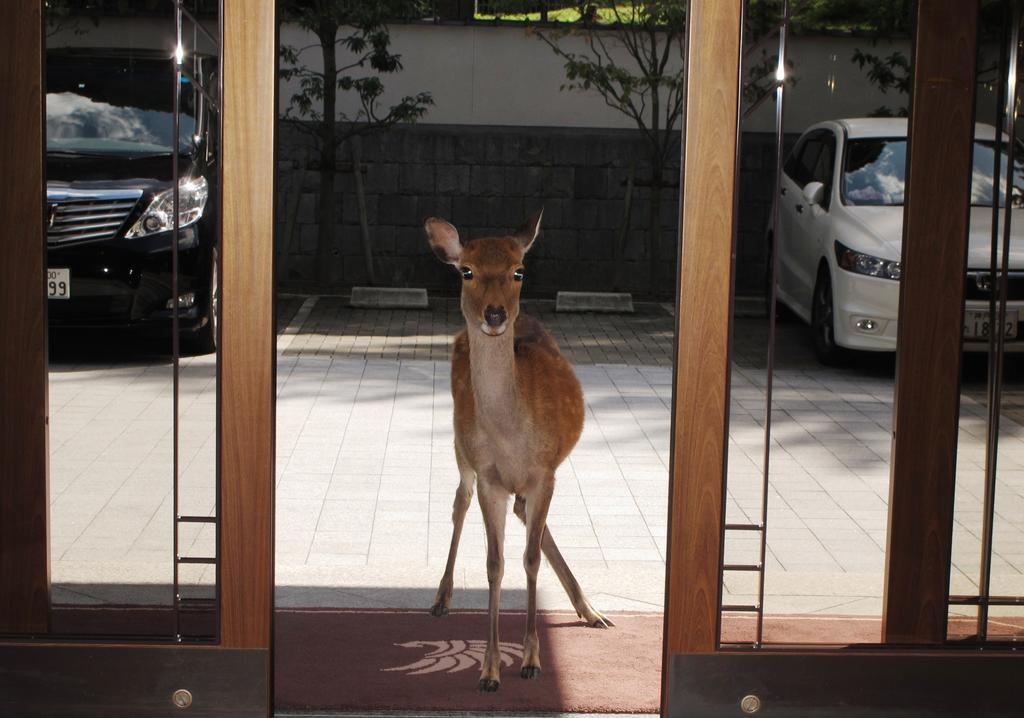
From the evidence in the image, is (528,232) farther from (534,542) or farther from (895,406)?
(895,406)

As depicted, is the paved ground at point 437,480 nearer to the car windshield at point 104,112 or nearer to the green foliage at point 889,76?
the car windshield at point 104,112

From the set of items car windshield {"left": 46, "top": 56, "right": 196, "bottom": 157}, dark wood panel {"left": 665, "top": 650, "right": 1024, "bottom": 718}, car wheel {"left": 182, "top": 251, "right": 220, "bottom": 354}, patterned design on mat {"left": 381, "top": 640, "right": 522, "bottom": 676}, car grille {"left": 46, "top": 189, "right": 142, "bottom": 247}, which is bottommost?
patterned design on mat {"left": 381, "top": 640, "right": 522, "bottom": 676}

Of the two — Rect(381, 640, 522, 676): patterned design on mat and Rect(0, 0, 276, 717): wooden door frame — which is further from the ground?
Rect(0, 0, 276, 717): wooden door frame

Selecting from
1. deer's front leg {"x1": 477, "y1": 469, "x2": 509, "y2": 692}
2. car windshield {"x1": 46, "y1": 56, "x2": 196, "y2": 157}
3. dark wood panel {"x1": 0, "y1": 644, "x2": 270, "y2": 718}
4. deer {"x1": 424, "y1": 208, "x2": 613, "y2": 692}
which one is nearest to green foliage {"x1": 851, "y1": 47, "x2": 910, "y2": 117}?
car windshield {"x1": 46, "y1": 56, "x2": 196, "y2": 157}

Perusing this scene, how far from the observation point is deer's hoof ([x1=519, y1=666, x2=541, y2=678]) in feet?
14.2

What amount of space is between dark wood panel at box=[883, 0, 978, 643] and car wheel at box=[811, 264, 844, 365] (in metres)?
6.33

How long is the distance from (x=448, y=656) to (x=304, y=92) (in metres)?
10.9

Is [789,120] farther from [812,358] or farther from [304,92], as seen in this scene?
[304,92]

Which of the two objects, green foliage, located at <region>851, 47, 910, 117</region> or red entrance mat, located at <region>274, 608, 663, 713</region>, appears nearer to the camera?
red entrance mat, located at <region>274, 608, 663, 713</region>

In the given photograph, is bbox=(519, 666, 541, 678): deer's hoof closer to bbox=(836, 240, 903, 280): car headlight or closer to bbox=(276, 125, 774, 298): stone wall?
bbox=(836, 240, 903, 280): car headlight

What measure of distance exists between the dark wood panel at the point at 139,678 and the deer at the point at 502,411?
0.90 metres

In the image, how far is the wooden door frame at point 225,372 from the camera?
11.3 feet

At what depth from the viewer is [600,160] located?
15.8 meters

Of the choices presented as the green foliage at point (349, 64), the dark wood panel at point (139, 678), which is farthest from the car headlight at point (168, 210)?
the dark wood panel at point (139, 678)
